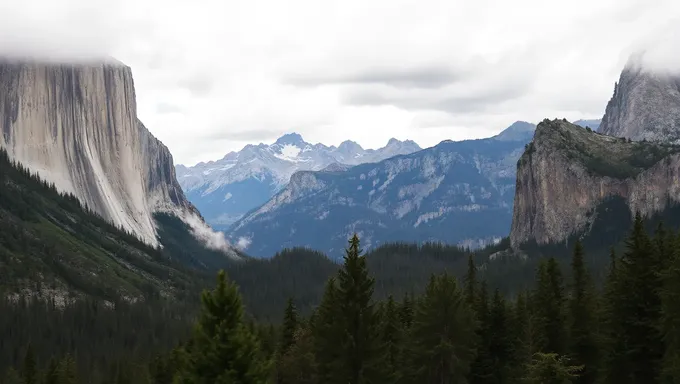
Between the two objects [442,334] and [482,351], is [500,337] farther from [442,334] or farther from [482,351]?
[442,334]

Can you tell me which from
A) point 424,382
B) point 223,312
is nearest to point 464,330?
point 424,382

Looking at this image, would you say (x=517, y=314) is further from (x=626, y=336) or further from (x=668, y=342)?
(x=668, y=342)

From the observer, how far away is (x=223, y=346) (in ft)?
95.0

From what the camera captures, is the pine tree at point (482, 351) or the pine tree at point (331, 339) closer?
the pine tree at point (331, 339)

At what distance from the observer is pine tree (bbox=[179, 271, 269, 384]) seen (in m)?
29.0

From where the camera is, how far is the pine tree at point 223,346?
95.2 ft

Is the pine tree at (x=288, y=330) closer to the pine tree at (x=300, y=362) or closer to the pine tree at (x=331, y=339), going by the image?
the pine tree at (x=300, y=362)

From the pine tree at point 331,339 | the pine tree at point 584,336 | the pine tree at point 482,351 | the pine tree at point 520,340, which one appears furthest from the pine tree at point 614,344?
the pine tree at point 331,339

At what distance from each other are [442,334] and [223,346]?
3059 centimetres

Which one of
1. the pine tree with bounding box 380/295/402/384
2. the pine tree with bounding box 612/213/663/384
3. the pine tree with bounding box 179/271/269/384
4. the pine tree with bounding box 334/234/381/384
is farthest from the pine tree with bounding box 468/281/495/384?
the pine tree with bounding box 179/271/269/384

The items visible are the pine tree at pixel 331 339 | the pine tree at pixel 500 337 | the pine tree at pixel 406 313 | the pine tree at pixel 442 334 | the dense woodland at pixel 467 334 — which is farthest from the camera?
the pine tree at pixel 406 313

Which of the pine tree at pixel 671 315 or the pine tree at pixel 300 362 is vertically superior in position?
the pine tree at pixel 671 315

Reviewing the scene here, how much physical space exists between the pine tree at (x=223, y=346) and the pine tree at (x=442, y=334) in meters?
28.7

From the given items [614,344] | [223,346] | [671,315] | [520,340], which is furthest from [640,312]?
[223,346]
